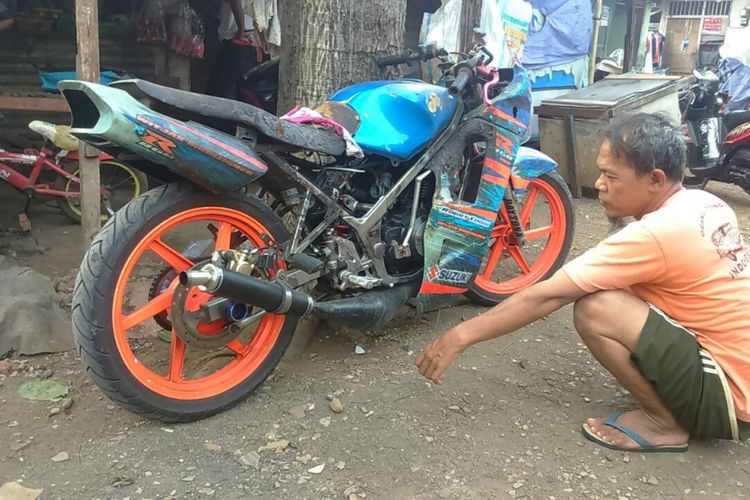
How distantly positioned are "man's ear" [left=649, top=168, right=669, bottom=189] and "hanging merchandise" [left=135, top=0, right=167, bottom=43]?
4886 mm

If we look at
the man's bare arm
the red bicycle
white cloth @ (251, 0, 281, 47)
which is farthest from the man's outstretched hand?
white cloth @ (251, 0, 281, 47)

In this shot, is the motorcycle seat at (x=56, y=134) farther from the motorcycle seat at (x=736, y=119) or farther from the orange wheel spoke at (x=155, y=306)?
the motorcycle seat at (x=736, y=119)

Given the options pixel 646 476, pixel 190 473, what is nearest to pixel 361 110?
pixel 190 473

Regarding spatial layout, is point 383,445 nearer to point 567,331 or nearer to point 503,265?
point 567,331

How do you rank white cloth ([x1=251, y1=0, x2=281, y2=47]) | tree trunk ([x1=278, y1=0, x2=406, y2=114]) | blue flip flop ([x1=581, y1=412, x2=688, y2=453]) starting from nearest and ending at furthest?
1. blue flip flop ([x1=581, y1=412, x2=688, y2=453])
2. tree trunk ([x1=278, y1=0, x2=406, y2=114])
3. white cloth ([x1=251, y1=0, x2=281, y2=47])

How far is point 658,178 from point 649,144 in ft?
0.43

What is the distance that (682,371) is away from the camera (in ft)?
6.93

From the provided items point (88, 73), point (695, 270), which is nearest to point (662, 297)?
point (695, 270)

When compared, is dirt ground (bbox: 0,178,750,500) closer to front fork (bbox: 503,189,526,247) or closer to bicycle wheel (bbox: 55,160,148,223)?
front fork (bbox: 503,189,526,247)

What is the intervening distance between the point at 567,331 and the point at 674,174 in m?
1.36

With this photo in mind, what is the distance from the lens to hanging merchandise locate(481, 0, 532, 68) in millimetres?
6934

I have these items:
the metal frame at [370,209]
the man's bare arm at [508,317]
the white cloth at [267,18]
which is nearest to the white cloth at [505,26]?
the white cloth at [267,18]

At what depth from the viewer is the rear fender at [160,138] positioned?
6.06 feet

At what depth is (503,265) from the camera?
423cm
